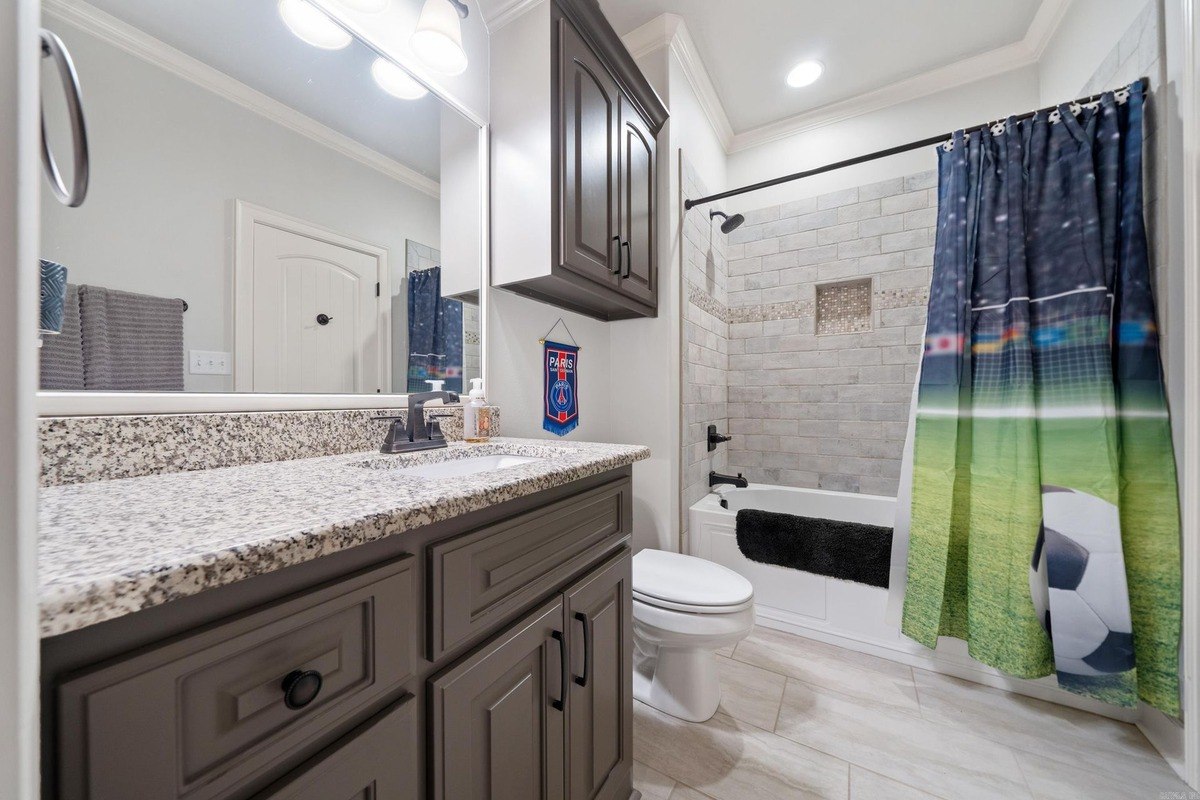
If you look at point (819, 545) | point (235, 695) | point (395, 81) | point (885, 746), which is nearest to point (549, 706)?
point (235, 695)

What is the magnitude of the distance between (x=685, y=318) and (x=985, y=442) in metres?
1.27

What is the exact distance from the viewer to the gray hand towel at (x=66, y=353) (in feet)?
2.34

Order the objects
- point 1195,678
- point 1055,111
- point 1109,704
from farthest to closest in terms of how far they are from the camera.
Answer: point 1055,111 < point 1109,704 < point 1195,678

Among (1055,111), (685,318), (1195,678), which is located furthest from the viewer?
(685,318)

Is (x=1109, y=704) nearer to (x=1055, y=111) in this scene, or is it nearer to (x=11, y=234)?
(x=1055, y=111)

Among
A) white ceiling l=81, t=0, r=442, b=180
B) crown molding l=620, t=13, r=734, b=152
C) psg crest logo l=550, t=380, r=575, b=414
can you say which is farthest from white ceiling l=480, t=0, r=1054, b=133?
psg crest logo l=550, t=380, r=575, b=414

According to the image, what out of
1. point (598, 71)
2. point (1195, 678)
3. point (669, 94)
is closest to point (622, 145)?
point (598, 71)

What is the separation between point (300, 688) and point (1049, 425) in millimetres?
2107

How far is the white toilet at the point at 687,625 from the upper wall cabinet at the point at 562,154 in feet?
3.49

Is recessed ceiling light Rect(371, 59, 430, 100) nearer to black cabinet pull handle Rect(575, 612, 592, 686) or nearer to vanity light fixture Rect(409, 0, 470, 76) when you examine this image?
vanity light fixture Rect(409, 0, 470, 76)

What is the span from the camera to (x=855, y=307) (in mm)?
2588

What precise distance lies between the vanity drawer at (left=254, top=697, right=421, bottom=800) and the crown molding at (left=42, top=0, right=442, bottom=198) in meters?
1.19

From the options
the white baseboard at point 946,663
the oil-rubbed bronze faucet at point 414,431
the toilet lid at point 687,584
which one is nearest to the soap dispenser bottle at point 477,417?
the oil-rubbed bronze faucet at point 414,431

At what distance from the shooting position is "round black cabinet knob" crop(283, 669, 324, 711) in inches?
17.7
